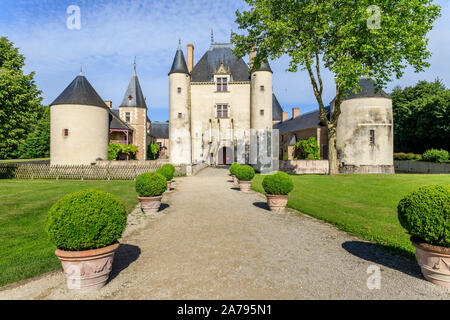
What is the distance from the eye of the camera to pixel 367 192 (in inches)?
525

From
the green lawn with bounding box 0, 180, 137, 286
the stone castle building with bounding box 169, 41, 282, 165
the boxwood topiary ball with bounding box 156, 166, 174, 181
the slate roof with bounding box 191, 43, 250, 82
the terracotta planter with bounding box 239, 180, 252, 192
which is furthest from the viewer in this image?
the slate roof with bounding box 191, 43, 250, 82

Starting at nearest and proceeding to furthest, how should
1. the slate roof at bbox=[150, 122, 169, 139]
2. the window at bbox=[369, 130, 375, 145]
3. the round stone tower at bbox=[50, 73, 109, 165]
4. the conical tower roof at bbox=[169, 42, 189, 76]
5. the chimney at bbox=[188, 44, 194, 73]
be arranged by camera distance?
the round stone tower at bbox=[50, 73, 109, 165]
the window at bbox=[369, 130, 375, 145]
the conical tower roof at bbox=[169, 42, 189, 76]
the chimney at bbox=[188, 44, 194, 73]
the slate roof at bbox=[150, 122, 169, 139]

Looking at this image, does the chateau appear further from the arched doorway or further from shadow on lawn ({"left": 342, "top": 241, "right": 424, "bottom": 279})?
shadow on lawn ({"left": 342, "top": 241, "right": 424, "bottom": 279})

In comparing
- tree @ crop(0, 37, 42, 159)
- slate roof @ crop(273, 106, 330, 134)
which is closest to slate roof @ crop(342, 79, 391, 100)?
slate roof @ crop(273, 106, 330, 134)

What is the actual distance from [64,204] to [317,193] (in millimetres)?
12472

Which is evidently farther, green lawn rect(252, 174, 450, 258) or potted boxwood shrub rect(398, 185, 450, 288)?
green lawn rect(252, 174, 450, 258)

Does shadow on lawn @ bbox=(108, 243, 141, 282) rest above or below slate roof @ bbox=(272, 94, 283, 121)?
below

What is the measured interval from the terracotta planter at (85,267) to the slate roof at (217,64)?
30.6 metres

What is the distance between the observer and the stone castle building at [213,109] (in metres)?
29.5

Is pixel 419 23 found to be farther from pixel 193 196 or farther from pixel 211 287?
pixel 211 287

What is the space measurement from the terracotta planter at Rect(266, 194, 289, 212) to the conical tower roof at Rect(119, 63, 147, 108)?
33590 millimetres

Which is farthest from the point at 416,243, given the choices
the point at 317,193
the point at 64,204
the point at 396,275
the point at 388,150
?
the point at 388,150

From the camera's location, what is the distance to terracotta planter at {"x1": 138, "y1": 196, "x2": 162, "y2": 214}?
9.24 m

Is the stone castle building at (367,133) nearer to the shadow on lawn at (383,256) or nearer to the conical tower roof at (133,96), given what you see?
the shadow on lawn at (383,256)
